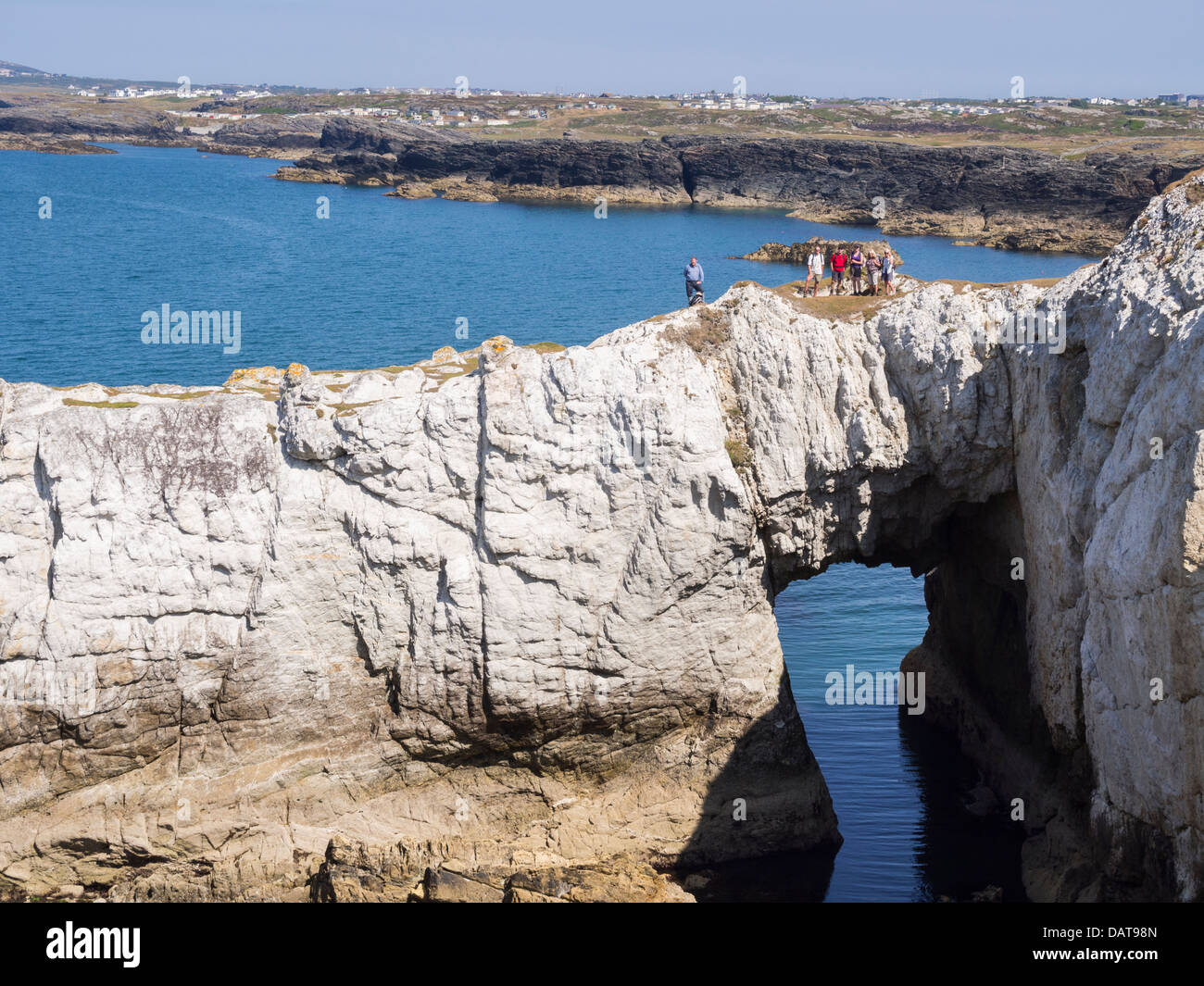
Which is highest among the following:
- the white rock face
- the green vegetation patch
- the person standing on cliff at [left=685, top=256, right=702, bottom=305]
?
the person standing on cliff at [left=685, top=256, right=702, bottom=305]

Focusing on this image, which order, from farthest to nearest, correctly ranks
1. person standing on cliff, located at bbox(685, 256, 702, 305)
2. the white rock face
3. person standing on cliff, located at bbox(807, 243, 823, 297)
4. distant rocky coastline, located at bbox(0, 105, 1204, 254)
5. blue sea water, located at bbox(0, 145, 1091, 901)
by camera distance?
1. distant rocky coastline, located at bbox(0, 105, 1204, 254)
2. person standing on cliff, located at bbox(685, 256, 702, 305)
3. person standing on cliff, located at bbox(807, 243, 823, 297)
4. blue sea water, located at bbox(0, 145, 1091, 901)
5. the white rock face

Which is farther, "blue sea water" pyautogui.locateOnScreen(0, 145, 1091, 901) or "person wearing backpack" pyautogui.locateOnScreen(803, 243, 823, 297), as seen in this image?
"person wearing backpack" pyautogui.locateOnScreen(803, 243, 823, 297)

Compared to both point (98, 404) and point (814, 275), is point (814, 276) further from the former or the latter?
point (98, 404)

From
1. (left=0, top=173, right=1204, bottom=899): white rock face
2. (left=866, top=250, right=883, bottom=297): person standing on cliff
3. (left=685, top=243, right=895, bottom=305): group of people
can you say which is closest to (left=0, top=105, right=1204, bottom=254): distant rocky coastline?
(left=685, top=243, right=895, bottom=305): group of people

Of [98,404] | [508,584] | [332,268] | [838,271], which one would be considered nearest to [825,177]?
[332,268]

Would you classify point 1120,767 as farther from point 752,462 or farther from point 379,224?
point 379,224

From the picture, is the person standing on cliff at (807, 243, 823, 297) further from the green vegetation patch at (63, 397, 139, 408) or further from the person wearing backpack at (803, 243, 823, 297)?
the green vegetation patch at (63, 397, 139, 408)

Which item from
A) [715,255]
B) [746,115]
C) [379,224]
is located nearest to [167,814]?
[715,255]
